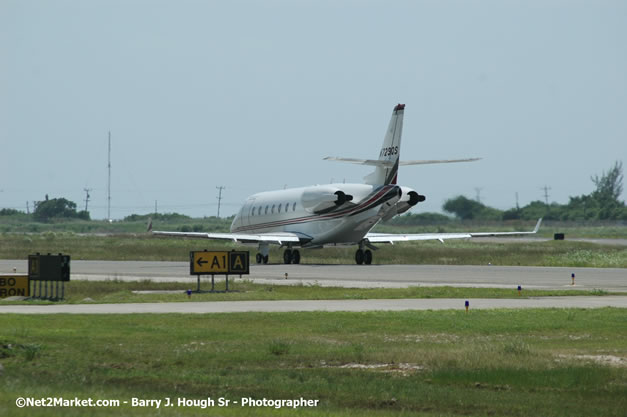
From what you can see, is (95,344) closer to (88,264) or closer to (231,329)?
(231,329)

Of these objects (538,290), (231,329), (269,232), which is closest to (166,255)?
(269,232)

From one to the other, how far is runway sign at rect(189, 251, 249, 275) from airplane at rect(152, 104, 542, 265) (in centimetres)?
1521

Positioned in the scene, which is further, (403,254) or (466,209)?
(466,209)

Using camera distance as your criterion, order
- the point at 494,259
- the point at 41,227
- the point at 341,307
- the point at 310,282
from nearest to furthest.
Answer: the point at 341,307 < the point at 310,282 < the point at 494,259 < the point at 41,227

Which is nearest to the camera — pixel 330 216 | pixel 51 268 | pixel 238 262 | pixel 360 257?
pixel 51 268

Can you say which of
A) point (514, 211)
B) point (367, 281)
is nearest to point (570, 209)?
point (514, 211)

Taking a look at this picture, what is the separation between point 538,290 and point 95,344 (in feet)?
70.5

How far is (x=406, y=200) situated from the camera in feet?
199

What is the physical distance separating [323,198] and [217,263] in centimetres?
2335

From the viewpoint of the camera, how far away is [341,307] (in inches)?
1292

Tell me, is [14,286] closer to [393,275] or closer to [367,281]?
[367,281]

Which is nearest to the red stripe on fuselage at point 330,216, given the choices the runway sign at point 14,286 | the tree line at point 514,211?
the runway sign at point 14,286

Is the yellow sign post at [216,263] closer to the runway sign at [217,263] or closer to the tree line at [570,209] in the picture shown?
the runway sign at [217,263]

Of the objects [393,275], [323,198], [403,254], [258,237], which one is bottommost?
[393,275]
